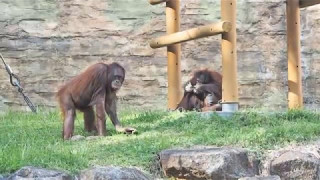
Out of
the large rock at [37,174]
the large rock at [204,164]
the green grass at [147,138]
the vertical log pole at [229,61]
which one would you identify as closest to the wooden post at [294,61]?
the green grass at [147,138]

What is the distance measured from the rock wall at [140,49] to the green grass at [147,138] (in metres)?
2.41

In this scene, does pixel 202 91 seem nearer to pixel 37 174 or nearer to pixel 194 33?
pixel 194 33

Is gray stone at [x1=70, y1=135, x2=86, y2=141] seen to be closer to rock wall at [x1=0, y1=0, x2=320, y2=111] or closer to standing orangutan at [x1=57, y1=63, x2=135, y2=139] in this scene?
standing orangutan at [x1=57, y1=63, x2=135, y2=139]

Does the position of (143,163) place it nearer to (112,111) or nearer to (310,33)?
(112,111)

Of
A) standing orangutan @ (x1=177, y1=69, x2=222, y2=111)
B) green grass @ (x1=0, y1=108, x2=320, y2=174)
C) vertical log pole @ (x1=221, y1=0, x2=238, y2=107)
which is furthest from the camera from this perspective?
standing orangutan @ (x1=177, y1=69, x2=222, y2=111)

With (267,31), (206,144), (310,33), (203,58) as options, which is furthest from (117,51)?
(206,144)

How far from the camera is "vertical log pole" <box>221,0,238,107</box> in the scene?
5.83 meters

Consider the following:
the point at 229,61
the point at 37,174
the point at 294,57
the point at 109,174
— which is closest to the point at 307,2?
the point at 294,57

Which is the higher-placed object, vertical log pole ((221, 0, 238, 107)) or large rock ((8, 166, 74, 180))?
vertical log pole ((221, 0, 238, 107))

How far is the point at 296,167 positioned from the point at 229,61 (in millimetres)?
1749

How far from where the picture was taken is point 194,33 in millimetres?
6309

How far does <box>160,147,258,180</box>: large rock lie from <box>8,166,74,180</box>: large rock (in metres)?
0.71

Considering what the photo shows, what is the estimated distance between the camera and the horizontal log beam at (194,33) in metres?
5.84

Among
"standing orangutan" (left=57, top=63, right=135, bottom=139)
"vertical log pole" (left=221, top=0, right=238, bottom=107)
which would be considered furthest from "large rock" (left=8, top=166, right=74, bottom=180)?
"vertical log pole" (left=221, top=0, right=238, bottom=107)
